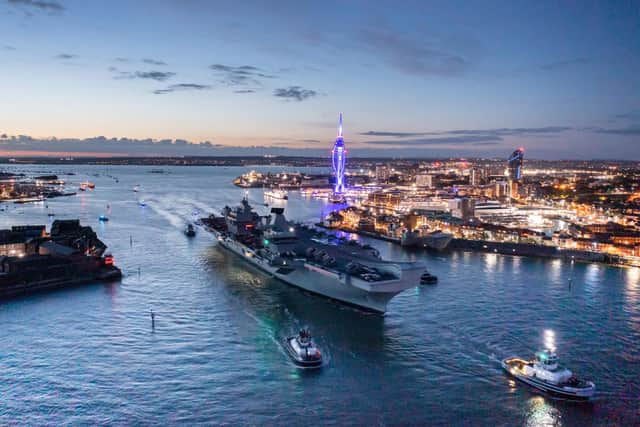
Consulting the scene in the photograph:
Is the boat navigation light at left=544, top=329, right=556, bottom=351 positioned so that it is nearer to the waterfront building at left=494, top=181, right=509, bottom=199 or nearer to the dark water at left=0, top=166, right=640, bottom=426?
the dark water at left=0, top=166, right=640, bottom=426

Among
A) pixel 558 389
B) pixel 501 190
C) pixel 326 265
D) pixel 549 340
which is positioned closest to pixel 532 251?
pixel 549 340

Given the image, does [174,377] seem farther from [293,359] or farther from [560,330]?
[560,330]

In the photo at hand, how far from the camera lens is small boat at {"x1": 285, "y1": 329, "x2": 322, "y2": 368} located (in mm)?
11358

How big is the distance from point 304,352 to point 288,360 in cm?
54

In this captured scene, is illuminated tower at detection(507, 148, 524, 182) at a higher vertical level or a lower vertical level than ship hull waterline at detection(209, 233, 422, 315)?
higher

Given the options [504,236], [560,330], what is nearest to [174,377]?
[560,330]

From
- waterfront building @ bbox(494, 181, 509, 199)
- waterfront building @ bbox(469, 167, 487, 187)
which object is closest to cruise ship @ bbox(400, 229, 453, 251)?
waterfront building @ bbox(494, 181, 509, 199)

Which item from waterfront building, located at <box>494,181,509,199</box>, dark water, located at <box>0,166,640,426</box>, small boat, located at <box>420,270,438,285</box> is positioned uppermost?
waterfront building, located at <box>494,181,509,199</box>

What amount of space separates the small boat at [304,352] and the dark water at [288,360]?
0.78 feet

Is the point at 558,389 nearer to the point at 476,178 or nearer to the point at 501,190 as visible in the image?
the point at 501,190

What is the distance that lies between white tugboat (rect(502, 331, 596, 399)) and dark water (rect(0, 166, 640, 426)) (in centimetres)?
24

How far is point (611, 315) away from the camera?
608 inches

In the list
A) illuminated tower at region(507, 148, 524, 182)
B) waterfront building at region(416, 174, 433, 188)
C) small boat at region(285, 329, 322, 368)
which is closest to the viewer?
small boat at region(285, 329, 322, 368)

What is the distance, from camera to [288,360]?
11.8 meters
